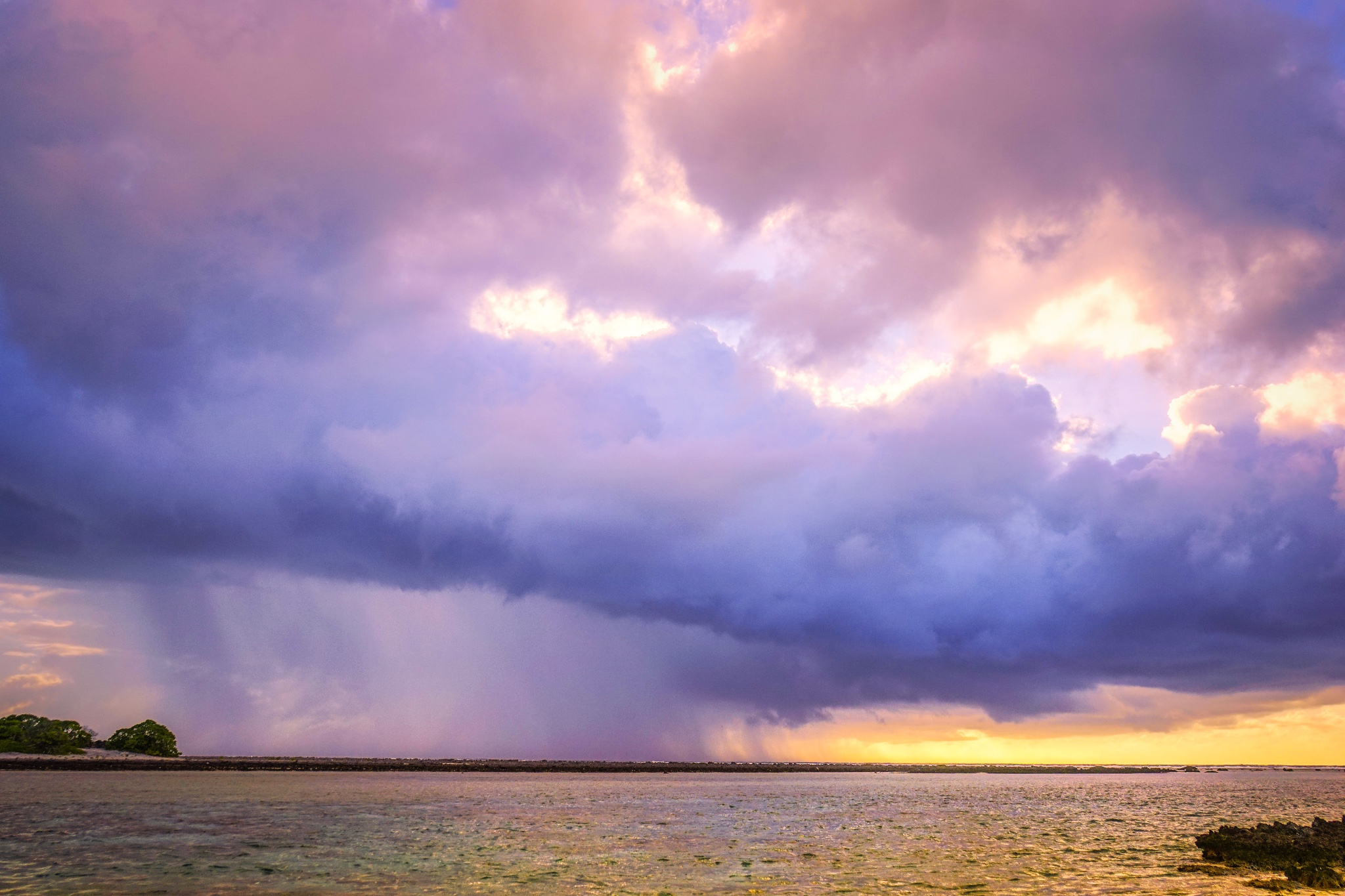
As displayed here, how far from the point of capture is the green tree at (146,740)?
7313 inches

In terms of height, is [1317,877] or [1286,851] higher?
[1286,851]

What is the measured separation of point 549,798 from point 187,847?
61.3 metres

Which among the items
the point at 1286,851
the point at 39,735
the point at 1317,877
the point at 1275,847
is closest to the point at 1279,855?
the point at 1286,851

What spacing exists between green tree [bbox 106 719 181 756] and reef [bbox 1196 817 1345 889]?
214m

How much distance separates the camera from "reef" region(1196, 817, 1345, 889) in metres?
35.7

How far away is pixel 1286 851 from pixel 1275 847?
5.26 feet

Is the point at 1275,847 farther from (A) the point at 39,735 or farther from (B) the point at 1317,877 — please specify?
(A) the point at 39,735

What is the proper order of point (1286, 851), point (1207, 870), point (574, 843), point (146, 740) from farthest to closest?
point (146, 740)
point (574, 843)
point (1286, 851)
point (1207, 870)

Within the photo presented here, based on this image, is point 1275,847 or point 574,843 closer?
point 1275,847

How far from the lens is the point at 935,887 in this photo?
33.8 m

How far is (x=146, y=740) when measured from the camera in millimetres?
187750

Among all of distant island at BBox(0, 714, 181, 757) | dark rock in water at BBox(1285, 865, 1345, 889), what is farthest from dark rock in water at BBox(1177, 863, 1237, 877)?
distant island at BBox(0, 714, 181, 757)

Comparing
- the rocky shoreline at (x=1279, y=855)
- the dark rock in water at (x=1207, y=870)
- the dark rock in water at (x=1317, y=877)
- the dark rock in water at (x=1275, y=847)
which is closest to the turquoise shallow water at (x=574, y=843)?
the dark rock in water at (x=1207, y=870)

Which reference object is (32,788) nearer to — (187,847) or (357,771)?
(187,847)
